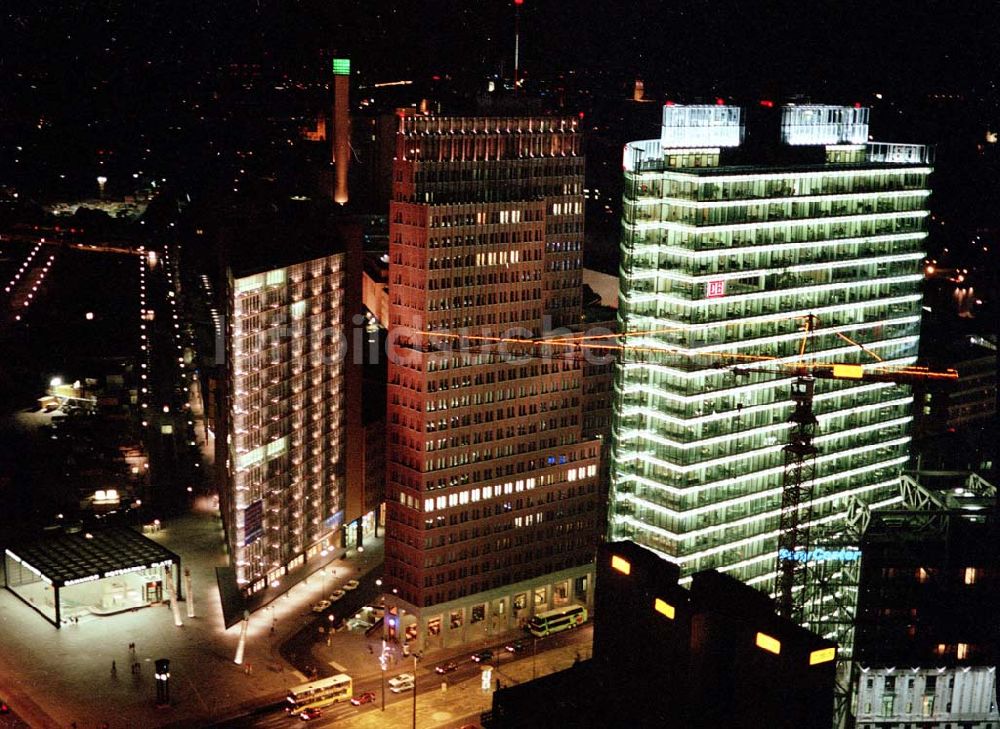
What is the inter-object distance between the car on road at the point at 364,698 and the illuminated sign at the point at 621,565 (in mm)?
35625

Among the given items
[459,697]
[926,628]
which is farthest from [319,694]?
[926,628]

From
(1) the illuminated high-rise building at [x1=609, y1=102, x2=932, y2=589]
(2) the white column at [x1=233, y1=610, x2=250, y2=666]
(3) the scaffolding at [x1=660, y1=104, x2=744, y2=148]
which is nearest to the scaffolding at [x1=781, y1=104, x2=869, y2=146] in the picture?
(1) the illuminated high-rise building at [x1=609, y1=102, x2=932, y2=589]

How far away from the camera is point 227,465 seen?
16975 cm

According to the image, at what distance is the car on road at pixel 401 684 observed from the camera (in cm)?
14488

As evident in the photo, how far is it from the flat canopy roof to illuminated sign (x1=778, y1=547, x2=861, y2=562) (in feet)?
216

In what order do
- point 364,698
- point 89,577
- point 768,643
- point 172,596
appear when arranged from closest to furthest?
point 768,643
point 364,698
point 89,577
point 172,596

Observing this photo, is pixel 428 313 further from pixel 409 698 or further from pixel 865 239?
pixel 865 239

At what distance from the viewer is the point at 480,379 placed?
155 metres

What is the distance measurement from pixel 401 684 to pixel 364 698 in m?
4.03

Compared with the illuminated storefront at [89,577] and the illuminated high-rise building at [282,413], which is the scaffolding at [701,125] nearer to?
the illuminated high-rise building at [282,413]

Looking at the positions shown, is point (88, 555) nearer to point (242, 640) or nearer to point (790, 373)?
point (242, 640)

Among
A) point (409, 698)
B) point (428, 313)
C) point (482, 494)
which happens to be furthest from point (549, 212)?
point (409, 698)

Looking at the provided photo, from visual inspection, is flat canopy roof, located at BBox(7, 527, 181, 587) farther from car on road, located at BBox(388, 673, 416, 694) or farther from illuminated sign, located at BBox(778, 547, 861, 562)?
illuminated sign, located at BBox(778, 547, 861, 562)

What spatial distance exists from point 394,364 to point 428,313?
6.92 meters
